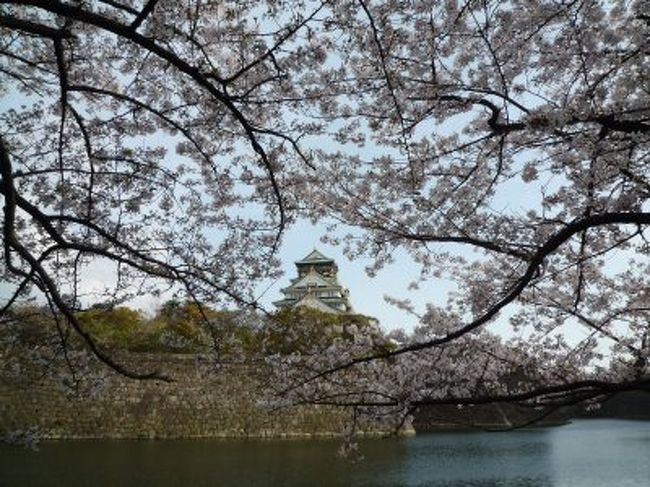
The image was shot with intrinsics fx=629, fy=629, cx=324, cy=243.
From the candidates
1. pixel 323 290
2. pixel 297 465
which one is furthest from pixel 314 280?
pixel 297 465

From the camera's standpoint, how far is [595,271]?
4.39 metres

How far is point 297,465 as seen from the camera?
9.77 m

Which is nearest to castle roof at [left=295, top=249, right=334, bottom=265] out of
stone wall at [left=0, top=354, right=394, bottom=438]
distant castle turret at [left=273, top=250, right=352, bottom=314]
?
distant castle turret at [left=273, top=250, right=352, bottom=314]

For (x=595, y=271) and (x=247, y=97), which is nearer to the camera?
(x=247, y=97)

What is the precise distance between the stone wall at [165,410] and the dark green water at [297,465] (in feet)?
3.38

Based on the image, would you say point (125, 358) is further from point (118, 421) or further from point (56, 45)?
point (56, 45)

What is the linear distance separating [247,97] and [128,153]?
1.29 metres

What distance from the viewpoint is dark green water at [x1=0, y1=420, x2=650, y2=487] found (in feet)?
26.8

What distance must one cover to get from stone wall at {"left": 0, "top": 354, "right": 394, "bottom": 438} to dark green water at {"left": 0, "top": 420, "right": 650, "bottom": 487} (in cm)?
103

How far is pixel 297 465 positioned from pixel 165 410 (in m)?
5.90

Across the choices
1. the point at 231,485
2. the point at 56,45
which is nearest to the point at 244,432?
the point at 231,485

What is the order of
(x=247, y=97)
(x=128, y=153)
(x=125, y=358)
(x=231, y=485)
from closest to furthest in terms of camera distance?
(x=247, y=97), (x=128, y=153), (x=231, y=485), (x=125, y=358)

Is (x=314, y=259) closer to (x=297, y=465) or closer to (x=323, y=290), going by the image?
(x=323, y=290)

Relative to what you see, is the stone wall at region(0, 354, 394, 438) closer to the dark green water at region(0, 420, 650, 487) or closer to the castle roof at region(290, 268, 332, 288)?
the dark green water at region(0, 420, 650, 487)
